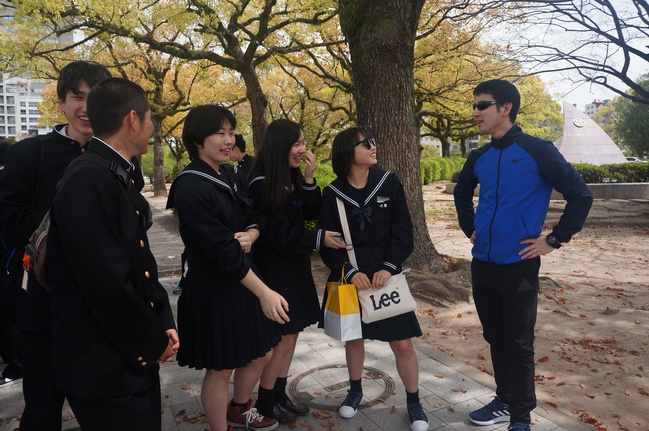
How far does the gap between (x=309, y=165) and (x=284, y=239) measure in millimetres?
586

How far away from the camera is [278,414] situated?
321 cm

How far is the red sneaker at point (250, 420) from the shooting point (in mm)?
3102

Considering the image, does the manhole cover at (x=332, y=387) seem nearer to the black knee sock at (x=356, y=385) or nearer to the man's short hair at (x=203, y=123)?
the black knee sock at (x=356, y=385)

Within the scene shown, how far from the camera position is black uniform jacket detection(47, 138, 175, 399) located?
166 centimetres

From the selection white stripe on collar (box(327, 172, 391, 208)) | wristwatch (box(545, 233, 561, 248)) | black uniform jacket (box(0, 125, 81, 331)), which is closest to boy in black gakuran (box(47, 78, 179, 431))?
black uniform jacket (box(0, 125, 81, 331))

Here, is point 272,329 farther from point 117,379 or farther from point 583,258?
point 583,258

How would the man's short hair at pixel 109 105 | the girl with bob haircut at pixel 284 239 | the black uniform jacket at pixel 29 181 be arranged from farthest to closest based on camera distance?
the girl with bob haircut at pixel 284 239
the black uniform jacket at pixel 29 181
the man's short hair at pixel 109 105

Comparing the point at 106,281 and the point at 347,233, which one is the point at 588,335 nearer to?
the point at 347,233

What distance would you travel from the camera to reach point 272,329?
2.91m

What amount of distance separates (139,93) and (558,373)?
410cm

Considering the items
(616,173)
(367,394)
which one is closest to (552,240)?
(367,394)

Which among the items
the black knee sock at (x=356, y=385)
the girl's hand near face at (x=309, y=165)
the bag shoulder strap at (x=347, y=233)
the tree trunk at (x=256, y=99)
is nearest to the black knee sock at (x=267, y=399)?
the black knee sock at (x=356, y=385)

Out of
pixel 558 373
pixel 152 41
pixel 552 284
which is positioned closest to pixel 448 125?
pixel 152 41

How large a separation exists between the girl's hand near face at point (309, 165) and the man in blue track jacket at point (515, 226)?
3.72 feet
